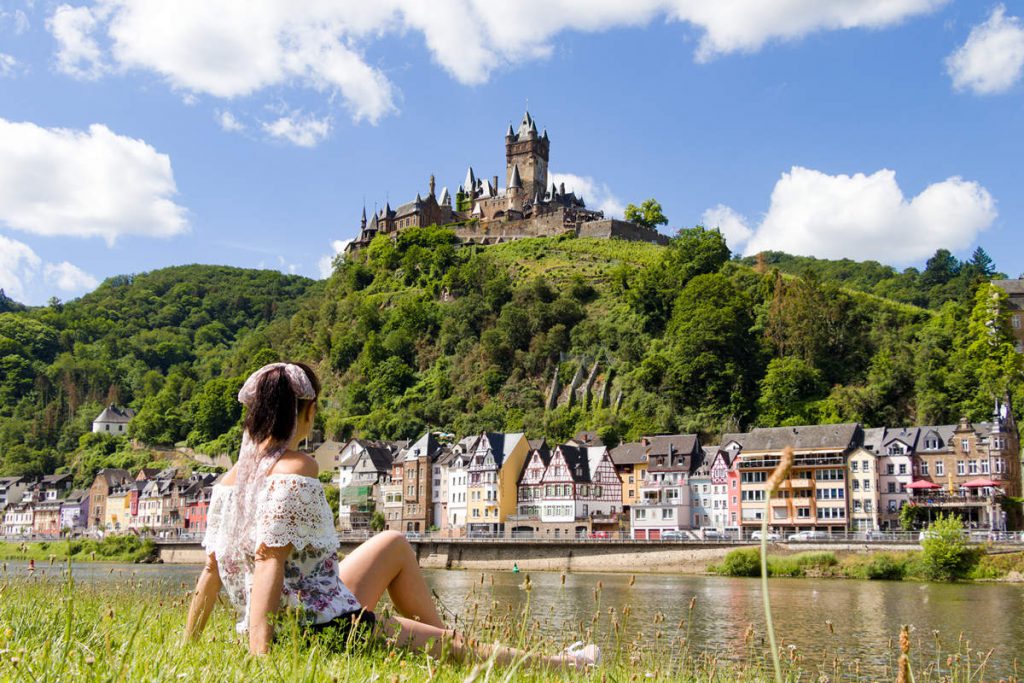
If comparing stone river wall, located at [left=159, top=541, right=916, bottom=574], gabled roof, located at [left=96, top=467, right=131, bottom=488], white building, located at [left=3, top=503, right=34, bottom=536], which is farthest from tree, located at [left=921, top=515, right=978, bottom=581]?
white building, located at [left=3, top=503, right=34, bottom=536]

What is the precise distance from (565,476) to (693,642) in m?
49.3

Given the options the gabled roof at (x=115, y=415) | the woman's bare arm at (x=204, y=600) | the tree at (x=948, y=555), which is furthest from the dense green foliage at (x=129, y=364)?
the woman's bare arm at (x=204, y=600)

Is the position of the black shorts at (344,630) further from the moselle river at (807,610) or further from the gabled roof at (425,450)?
the gabled roof at (425,450)

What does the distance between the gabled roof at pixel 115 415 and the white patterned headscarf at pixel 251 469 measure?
138123 mm

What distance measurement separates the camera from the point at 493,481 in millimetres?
77812

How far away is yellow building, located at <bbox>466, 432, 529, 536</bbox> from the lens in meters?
77.4

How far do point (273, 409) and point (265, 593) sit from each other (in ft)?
3.55

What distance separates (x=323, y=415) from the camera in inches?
4299

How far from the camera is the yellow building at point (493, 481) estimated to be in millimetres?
77438

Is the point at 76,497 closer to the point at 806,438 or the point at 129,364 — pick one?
the point at 129,364

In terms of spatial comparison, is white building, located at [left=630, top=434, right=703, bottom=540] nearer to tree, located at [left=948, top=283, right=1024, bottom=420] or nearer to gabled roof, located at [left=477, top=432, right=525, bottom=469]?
gabled roof, located at [left=477, top=432, right=525, bottom=469]

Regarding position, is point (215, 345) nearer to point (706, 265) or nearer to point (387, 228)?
point (387, 228)

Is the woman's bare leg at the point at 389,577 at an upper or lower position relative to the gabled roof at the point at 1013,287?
lower

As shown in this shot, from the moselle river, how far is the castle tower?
10822cm
